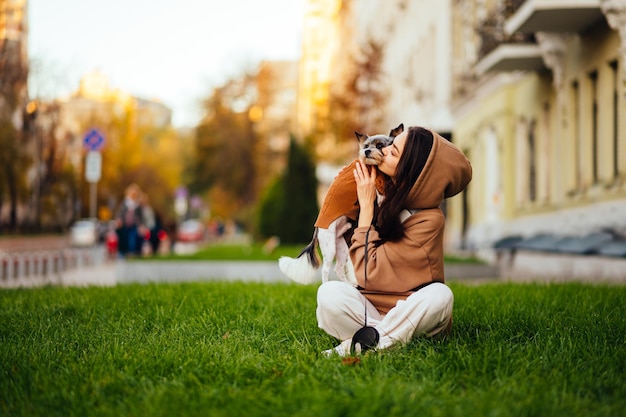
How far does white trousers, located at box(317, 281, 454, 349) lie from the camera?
619cm

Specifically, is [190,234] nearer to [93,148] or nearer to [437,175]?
[93,148]

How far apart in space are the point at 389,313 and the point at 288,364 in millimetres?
721

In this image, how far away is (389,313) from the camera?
248 inches

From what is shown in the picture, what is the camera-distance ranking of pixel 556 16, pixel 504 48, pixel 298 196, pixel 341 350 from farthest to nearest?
pixel 298 196
pixel 504 48
pixel 556 16
pixel 341 350

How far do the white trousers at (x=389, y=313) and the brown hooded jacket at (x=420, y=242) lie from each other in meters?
0.14

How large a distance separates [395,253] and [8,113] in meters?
37.9

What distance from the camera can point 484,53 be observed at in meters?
25.0

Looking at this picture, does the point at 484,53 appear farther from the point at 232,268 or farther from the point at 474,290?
the point at 474,290

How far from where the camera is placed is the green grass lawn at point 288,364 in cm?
490

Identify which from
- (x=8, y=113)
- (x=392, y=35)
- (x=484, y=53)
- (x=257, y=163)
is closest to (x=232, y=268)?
(x=484, y=53)

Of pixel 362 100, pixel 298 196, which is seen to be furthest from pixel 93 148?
pixel 362 100

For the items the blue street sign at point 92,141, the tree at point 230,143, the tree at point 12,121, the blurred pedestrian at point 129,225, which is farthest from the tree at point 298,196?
the tree at point 230,143

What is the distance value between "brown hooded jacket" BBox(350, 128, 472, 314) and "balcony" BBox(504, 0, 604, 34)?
1224cm

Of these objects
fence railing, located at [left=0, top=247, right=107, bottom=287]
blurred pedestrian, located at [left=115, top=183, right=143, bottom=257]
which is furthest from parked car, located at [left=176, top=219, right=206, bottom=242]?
blurred pedestrian, located at [left=115, top=183, right=143, bottom=257]
